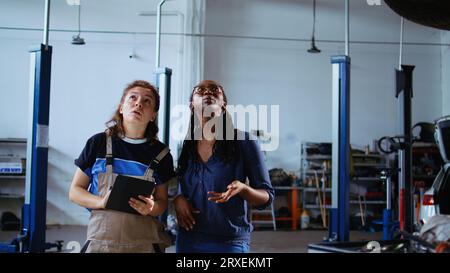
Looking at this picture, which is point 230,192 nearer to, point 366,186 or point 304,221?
point 304,221

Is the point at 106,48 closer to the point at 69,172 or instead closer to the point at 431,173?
the point at 69,172

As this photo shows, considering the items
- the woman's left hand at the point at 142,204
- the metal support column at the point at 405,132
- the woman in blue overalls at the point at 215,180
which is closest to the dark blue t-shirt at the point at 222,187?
the woman in blue overalls at the point at 215,180

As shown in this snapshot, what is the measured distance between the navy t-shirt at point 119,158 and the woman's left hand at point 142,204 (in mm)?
55

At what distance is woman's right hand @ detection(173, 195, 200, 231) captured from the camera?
1.03m

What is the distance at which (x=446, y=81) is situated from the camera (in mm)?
6465

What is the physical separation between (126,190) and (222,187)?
23 cm

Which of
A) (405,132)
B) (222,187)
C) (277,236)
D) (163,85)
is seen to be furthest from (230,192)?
(277,236)

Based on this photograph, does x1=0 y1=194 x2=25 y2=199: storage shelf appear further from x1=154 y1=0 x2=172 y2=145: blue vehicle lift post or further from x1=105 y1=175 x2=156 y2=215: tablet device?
x1=105 y1=175 x2=156 y2=215: tablet device

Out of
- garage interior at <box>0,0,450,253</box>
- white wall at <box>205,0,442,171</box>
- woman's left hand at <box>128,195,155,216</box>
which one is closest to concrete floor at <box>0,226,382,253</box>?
garage interior at <box>0,0,450,253</box>

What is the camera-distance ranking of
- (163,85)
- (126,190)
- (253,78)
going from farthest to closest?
(253,78) < (163,85) < (126,190)

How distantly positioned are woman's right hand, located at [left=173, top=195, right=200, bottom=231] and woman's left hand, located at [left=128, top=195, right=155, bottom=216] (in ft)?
0.30

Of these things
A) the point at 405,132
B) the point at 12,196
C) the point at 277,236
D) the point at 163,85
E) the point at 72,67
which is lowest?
the point at 277,236

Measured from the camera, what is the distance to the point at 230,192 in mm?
962
